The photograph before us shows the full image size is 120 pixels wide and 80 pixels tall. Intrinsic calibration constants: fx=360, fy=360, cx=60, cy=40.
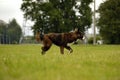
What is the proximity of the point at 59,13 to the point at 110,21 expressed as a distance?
14807 millimetres

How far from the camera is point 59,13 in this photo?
220 feet

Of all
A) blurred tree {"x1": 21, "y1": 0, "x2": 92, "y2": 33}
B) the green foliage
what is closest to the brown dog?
blurred tree {"x1": 21, "y1": 0, "x2": 92, "y2": 33}

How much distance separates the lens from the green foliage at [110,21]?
75.6 meters

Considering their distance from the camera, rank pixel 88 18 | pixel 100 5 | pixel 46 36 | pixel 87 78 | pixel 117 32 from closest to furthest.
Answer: pixel 87 78, pixel 46 36, pixel 88 18, pixel 117 32, pixel 100 5

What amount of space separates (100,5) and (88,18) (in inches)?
540

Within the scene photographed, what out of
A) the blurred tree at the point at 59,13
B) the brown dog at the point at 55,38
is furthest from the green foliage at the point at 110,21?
the brown dog at the point at 55,38

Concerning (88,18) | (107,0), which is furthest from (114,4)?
(88,18)

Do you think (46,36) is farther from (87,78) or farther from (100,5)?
(100,5)

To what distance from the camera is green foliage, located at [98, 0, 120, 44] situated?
7562 cm

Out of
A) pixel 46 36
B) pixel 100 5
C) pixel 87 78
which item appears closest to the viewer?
pixel 87 78


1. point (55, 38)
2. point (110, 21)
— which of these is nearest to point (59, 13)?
point (110, 21)

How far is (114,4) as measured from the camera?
77812 millimetres

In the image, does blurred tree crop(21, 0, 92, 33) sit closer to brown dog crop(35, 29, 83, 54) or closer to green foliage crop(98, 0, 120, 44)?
green foliage crop(98, 0, 120, 44)

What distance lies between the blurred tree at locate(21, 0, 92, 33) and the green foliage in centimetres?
780
